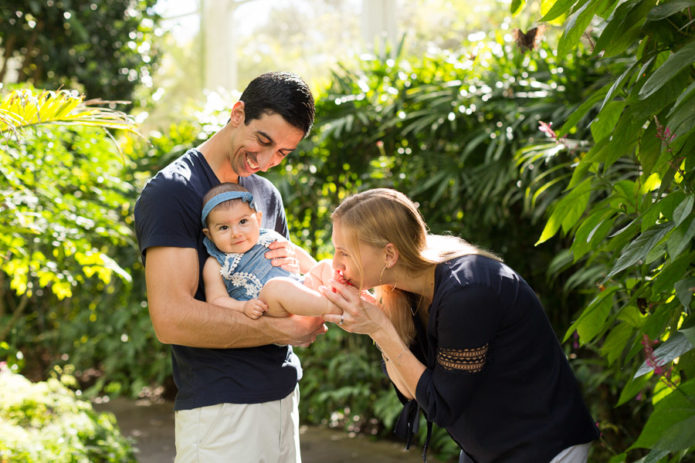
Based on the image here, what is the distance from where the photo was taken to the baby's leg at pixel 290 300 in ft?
6.08

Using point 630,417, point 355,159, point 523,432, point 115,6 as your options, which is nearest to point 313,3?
point 115,6

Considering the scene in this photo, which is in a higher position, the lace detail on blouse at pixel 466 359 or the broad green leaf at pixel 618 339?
the lace detail on blouse at pixel 466 359

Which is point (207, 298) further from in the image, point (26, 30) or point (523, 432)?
point (26, 30)

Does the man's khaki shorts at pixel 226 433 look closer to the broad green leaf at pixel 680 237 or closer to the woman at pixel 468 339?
the woman at pixel 468 339

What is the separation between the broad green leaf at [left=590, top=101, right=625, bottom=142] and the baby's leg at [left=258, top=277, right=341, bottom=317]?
817mm

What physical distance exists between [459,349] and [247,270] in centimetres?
66

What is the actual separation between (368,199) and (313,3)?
19.6 m

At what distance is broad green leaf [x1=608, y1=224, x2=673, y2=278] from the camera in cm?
126

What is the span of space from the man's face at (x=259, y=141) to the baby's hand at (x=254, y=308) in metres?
0.39

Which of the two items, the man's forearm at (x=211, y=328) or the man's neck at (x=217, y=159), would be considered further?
the man's neck at (x=217, y=159)

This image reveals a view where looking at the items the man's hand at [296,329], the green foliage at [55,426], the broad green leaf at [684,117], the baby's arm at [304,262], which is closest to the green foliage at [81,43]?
the green foliage at [55,426]

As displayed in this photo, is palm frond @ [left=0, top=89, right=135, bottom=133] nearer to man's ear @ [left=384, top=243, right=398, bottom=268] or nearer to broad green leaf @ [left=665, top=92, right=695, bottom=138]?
man's ear @ [left=384, top=243, right=398, bottom=268]

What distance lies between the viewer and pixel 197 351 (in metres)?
1.81

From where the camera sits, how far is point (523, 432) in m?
1.68
